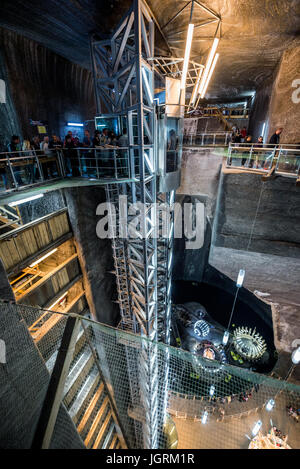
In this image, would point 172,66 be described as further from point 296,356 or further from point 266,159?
point 296,356

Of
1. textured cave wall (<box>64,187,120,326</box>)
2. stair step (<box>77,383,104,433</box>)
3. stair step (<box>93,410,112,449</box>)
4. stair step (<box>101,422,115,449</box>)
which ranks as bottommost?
stair step (<box>101,422,115,449</box>)

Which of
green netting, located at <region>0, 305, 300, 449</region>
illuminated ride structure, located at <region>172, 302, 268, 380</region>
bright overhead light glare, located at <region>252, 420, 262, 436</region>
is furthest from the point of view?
illuminated ride structure, located at <region>172, 302, 268, 380</region>

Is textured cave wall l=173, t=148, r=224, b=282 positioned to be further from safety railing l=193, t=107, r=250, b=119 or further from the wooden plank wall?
safety railing l=193, t=107, r=250, b=119

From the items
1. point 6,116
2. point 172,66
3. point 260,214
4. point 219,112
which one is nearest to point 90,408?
point 260,214

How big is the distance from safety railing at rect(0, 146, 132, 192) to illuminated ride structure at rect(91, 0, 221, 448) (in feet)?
0.57

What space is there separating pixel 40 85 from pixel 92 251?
7.73 meters

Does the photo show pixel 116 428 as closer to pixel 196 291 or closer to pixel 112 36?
pixel 196 291

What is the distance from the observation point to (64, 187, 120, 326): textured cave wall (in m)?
5.92

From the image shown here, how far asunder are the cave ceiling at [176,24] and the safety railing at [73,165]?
3.15 meters

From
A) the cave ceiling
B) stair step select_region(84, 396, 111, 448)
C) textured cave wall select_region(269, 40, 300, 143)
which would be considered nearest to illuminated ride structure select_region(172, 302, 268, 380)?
stair step select_region(84, 396, 111, 448)

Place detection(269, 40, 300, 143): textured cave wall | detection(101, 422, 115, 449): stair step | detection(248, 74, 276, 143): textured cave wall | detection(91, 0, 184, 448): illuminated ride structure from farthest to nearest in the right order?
detection(248, 74, 276, 143): textured cave wall → detection(269, 40, 300, 143): textured cave wall → detection(101, 422, 115, 449): stair step → detection(91, 0, 184, 448): illuminated ride structure

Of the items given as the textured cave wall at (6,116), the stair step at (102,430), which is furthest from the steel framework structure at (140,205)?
the textured cave wall at (6,116)

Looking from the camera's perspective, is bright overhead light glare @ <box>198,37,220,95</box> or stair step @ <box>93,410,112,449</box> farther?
stair step @ <box>93,410,112,449</box>

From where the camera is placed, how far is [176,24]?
5586 mm
